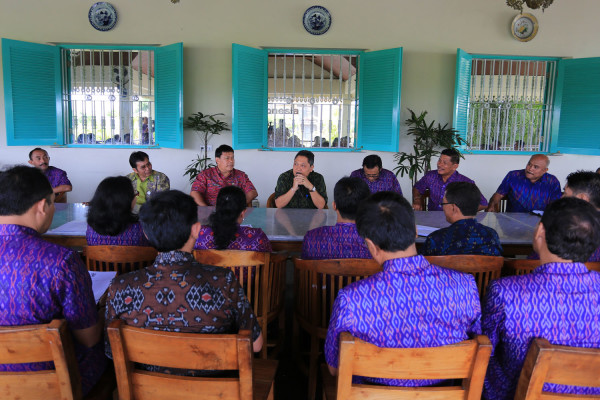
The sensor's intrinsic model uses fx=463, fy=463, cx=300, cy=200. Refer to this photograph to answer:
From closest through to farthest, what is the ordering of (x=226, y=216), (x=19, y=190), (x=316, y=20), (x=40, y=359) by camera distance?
(x=40, y=359) < (x=19, y=190) < (x=226, y=216) < (x=316, y=20)

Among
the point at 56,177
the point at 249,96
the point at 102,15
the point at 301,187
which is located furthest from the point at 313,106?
the point at 56,177

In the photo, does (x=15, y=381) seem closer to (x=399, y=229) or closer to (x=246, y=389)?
(x=246, y=389)

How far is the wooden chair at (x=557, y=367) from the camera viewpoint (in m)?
1.07

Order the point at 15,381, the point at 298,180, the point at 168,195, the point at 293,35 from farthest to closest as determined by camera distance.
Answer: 1. the point at 293,35
2. the point at 298,180
3. the point at 168,195
4. the point at 15,381

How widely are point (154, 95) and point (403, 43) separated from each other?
3.01m

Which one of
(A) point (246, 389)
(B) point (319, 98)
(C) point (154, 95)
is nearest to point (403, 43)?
(B) point (319, 98)

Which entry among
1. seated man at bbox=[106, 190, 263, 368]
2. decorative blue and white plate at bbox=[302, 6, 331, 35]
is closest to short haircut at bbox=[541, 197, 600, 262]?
seated man at bbox=[106, 190, 263, 368]

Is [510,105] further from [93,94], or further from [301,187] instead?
[93,94]

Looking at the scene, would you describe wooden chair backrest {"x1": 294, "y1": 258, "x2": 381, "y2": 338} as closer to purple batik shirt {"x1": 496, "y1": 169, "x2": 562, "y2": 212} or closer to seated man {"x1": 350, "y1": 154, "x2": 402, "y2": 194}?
Answer: seated man {"x1": 350, "y1": 154, "x2": 402, "y2": 194}

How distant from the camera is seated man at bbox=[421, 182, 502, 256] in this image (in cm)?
213

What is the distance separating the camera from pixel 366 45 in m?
5.42

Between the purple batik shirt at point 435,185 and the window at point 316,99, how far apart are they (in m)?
1.07

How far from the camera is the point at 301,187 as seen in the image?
13.1 ft

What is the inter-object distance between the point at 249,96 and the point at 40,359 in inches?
176
